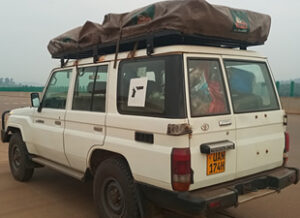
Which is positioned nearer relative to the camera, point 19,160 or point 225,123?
point 225,123

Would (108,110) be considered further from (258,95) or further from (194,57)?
(258,95)

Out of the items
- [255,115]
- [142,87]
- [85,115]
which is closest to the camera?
[142,87]

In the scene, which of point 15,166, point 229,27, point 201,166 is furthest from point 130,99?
point 15,166

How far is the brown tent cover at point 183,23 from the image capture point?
10.6 feet

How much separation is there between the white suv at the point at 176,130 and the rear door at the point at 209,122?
0.03ft

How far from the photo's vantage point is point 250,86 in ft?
12.7

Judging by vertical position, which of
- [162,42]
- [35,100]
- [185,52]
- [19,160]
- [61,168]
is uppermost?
[162,42]

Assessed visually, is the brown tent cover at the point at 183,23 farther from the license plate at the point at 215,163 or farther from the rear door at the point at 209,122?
the license plate at the point at 215,163

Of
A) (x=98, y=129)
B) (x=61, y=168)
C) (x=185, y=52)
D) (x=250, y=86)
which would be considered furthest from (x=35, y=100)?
(x=250, y=86)

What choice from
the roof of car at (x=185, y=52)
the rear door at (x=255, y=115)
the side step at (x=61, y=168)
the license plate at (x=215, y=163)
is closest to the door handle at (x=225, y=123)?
the rear door at (x=255, y=115)

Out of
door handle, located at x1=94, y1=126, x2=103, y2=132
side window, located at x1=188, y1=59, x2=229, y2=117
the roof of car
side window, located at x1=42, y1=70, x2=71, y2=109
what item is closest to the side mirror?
side window, located at x1=42, y1=70, x2=71, y2=109

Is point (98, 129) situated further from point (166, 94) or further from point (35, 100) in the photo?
point (35, 100)

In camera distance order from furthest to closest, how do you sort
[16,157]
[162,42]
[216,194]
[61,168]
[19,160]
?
1. [16,157]
2. [19,160]
3. [61,168]
4. [162,42]
5. [216,194]

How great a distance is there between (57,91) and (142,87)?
1.98m
